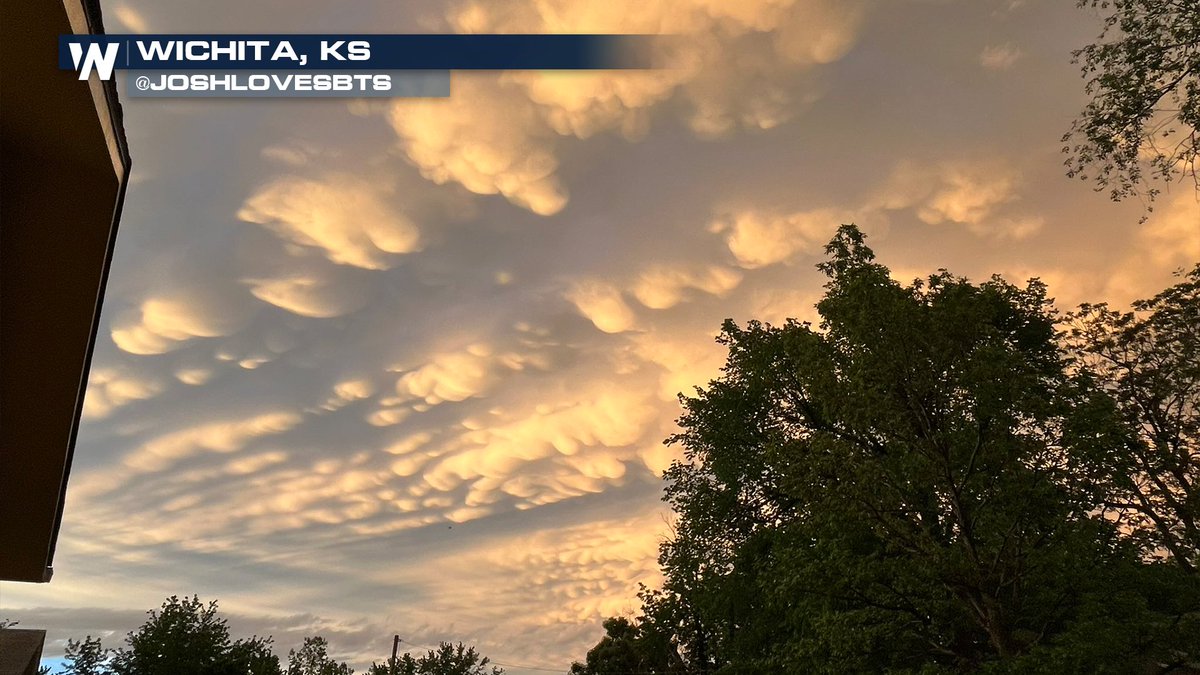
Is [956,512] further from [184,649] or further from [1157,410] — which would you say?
[184,649]

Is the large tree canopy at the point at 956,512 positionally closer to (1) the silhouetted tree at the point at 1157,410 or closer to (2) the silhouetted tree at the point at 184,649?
(1) the silhouetted tree at the point at 1157,410

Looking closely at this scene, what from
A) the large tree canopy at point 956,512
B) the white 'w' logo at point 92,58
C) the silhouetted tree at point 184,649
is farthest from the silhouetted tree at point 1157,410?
the silhouetted tree at point 184,649

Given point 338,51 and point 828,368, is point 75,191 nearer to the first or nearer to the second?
point 338,51

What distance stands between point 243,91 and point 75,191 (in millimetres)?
6907

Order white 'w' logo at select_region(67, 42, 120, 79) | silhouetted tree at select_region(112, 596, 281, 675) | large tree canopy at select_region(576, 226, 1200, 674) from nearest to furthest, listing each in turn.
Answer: white 'w' logo at select_region(67, 42, 120, 79) → large tree canopy at select_region(576, 226, 1200, 674) → silhouetted tree at select_region(112, 596, 281, 675)

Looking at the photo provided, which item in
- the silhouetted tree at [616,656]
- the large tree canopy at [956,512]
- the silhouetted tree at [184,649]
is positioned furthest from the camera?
the silhouetted tree at [616,656]

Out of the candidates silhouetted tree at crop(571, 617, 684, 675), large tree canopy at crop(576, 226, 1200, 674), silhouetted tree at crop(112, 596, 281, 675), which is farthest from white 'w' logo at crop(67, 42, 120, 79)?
silhouetted tree at crop(571, 617, 684, 675)

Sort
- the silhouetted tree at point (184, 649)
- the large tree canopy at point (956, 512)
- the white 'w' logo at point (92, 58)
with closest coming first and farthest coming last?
the white 'w' logo at point (92, 58)
the large tree canopy at point (956, 512)
the silhouetted tree at point (184, 649)

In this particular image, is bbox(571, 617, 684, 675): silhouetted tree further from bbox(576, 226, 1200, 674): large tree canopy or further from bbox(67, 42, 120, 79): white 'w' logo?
bbox(67, 42, 120, 79): white 'w' logo

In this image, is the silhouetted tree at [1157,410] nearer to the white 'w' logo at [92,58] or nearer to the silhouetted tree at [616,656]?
the white 'w' logo at [92,58]

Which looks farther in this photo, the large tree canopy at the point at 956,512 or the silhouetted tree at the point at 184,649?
the silhouetted tree at the point at 184,649

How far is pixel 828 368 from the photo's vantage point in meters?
18.6

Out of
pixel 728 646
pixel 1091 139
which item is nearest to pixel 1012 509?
pixel 1091 139

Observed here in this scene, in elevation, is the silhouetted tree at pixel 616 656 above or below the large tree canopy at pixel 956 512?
below
